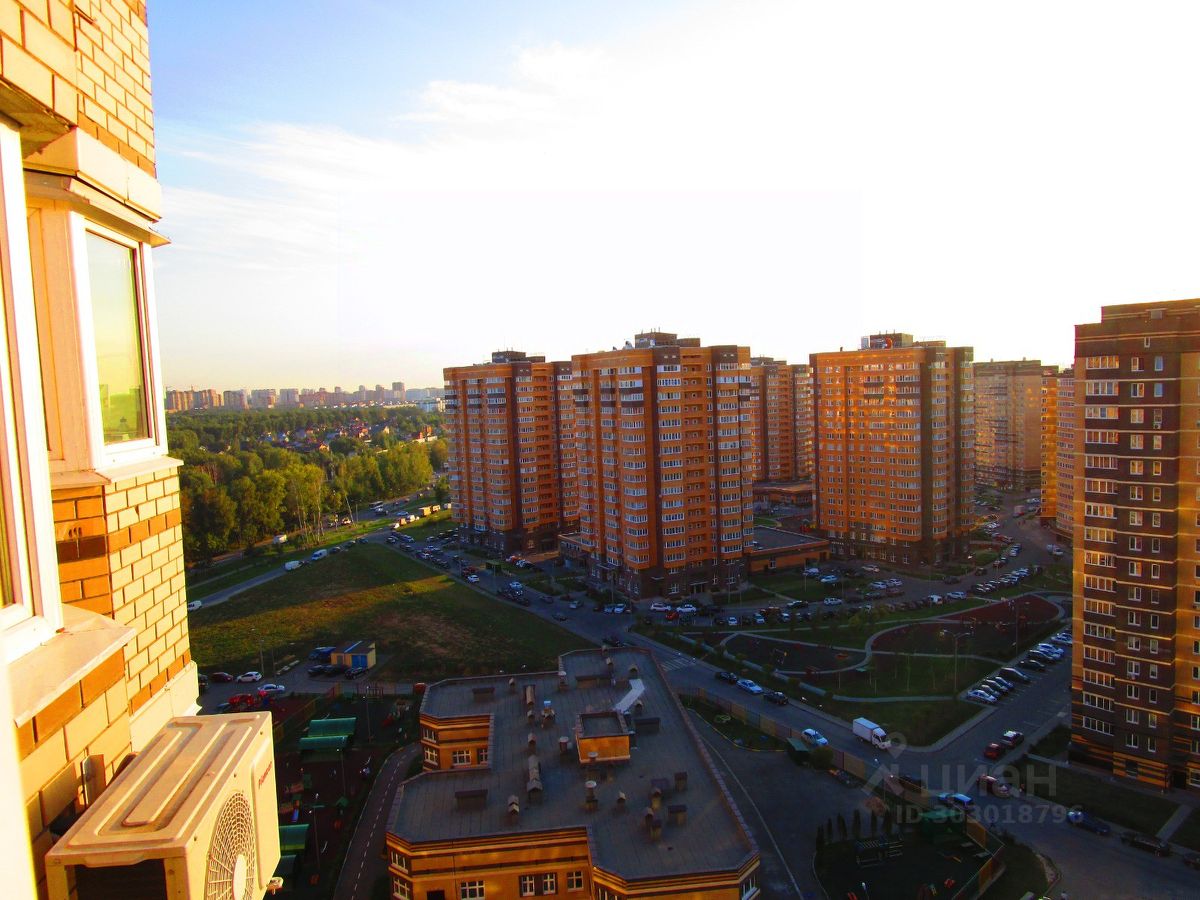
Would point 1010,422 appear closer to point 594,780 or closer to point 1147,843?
point 1147,843

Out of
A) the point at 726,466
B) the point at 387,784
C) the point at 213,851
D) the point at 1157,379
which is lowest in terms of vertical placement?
the point at 387,784

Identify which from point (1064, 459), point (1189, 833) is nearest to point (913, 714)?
point (1189, 833)

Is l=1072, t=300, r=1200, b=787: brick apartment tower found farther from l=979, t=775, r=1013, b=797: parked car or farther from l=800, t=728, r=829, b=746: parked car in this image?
l=800, t=728, r=829, b=746: parked car

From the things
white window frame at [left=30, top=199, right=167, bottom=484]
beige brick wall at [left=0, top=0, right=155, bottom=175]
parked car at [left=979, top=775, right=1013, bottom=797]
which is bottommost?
parked car at [left=979, top=775, right=1013, bottom=797]

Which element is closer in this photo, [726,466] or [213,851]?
[213,851]

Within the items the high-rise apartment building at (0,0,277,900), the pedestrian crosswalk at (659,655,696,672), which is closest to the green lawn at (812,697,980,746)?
the pedestrian crosswalk at (659,655,696,672)

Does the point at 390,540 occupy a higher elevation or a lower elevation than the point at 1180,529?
lower

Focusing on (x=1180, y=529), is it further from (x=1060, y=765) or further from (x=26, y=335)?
(x=26, y=335)

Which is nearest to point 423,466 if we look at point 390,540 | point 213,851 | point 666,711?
point 390,540
